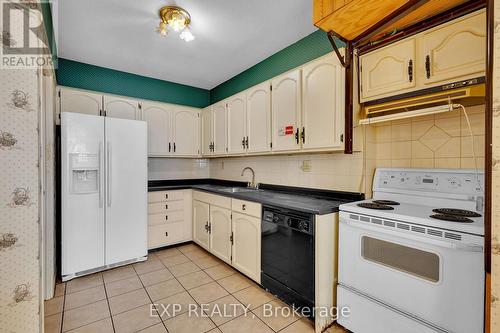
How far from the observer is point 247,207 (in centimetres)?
→ 231

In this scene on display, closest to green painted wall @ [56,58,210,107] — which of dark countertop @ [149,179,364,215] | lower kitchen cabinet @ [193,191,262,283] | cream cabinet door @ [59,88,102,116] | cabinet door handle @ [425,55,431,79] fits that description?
cream cabinet door @ [59,88,102,116]

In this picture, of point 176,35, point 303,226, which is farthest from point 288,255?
point 176,35

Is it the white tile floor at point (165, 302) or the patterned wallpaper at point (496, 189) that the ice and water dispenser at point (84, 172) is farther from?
the patterned wallpaper at point (496, 189)

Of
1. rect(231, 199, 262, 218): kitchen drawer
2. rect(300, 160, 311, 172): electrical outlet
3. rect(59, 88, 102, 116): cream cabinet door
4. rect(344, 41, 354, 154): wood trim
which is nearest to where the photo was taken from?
rect(344, 41, 354, 154): wood trim

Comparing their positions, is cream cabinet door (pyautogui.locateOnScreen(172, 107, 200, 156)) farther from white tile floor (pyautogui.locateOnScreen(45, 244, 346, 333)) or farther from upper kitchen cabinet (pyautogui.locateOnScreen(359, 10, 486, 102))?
upper kitchen cabinet (pyautogui.locateOnScreen(359, 10, 486, 102))

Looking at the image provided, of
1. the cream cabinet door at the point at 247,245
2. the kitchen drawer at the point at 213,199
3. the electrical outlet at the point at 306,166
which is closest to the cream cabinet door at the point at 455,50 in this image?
the electrical outlet at the point at 306,166

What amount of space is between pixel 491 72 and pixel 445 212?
87 cm

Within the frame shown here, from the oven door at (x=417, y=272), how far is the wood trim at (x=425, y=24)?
1.32m

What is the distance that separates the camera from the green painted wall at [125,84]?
3012 mm

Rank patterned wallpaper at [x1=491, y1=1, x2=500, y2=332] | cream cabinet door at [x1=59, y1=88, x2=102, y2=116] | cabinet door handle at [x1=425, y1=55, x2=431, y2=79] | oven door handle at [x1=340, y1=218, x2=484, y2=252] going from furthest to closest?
cream cabinet door at [x1=59, y1=88, x2=102, y2=116] → cabinet door handle at [x1=425, y1=55, x2=431, y2=79] → oven door handle at [x1=340, y1=218, x2=484, y2=252] → patterned wallpaper at [x1=491, y1=1, x2=500, y2=332]

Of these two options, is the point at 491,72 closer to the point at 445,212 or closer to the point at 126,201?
the point at 445,212

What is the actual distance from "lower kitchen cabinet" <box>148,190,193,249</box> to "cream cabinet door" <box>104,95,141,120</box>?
114 centimetres

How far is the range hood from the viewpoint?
1.36 meters

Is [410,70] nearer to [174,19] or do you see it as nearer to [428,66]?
[428,66]
